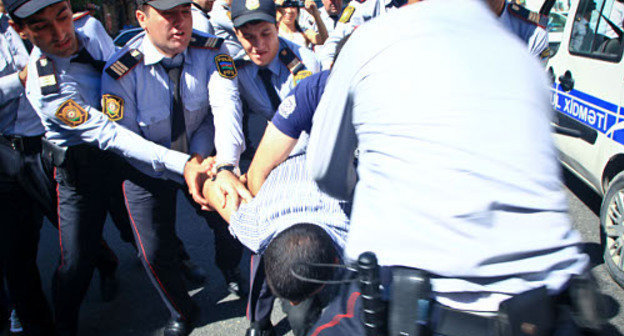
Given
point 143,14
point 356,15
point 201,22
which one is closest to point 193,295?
point 143,14

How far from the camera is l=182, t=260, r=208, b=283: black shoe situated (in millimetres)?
3102

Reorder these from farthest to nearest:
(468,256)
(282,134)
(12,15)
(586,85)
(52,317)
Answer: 1. (586,85)
2. (52,317)
3. (12,15)
4. (282,134)
5. (468,256)

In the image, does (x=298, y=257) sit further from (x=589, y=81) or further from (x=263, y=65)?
(x=589, y=81)

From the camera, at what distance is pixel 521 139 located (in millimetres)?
946

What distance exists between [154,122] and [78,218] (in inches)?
23.9

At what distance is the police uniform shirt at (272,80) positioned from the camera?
246 cm

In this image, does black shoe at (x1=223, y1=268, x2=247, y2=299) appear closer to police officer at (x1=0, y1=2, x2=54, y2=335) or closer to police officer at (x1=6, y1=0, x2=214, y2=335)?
police officer at (x1=6, y1=0, x2=214, y2=335)

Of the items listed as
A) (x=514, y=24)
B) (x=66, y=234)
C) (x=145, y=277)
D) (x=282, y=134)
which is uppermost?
(x=514, y=24)

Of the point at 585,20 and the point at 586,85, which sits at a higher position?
the point at 585,20

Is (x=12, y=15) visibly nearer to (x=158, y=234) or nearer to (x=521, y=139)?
(x=158, y=234)

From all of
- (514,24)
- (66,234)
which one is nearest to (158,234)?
(66,234)

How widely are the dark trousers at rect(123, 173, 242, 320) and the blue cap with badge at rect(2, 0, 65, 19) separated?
2.79 feet

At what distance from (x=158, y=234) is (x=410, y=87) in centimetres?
175

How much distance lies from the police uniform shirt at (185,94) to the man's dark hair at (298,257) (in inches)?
33.2
